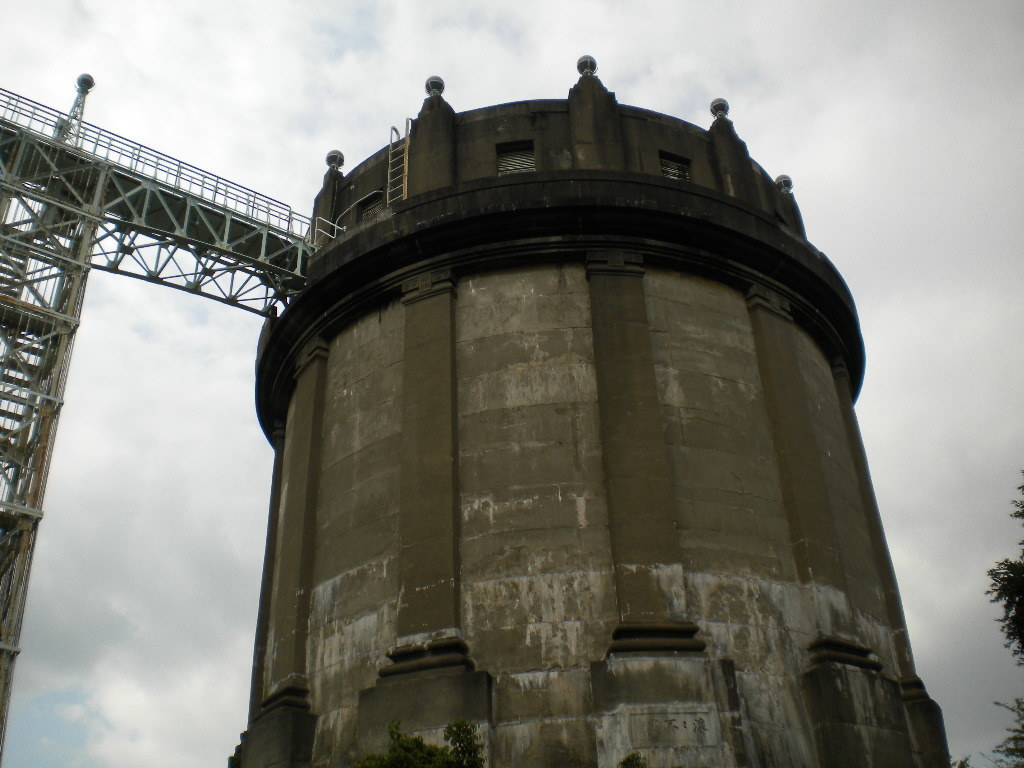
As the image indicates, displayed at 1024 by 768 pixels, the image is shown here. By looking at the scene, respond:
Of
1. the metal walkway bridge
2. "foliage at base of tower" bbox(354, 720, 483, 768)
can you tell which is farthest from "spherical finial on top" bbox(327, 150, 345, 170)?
"foliage at base of tower" bbox(354, 720, 483, 768)

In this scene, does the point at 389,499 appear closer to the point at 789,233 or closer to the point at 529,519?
the point at 529,519

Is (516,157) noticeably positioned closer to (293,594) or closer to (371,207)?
(371,207)

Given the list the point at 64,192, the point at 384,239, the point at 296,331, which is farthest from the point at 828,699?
the point at 64,192

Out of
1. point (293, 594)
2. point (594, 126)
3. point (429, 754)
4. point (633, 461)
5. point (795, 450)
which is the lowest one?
point (429, 754)

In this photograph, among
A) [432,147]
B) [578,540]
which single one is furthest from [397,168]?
[578,540]

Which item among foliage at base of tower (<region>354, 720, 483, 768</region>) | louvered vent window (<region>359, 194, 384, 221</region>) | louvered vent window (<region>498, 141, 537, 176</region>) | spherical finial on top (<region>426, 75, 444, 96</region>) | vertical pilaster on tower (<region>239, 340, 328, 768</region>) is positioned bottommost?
foliage at base of tower (<region>354, 720, 483, 768</region>)

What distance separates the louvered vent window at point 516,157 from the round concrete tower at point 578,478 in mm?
71

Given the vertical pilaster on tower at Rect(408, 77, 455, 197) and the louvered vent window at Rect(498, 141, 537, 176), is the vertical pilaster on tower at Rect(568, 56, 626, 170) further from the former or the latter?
the vertical pilaster on tower at Rect(408, 77, 455, 197)

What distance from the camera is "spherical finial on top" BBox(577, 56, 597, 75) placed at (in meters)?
23.2

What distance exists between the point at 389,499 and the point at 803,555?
7554 millimetres

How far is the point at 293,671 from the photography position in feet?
60.5

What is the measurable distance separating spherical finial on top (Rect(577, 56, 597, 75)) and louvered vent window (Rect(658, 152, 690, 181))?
2689 millimetres

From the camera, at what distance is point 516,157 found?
22.3m

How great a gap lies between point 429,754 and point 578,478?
6.07 metres
